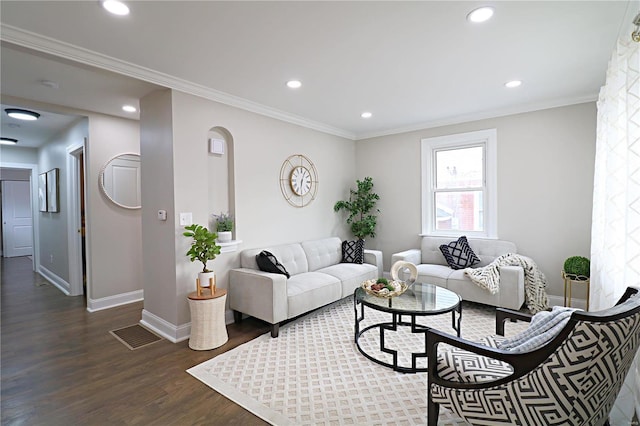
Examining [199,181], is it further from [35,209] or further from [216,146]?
[35,209]

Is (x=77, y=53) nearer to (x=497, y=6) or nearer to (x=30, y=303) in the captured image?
(x=497, y=6)

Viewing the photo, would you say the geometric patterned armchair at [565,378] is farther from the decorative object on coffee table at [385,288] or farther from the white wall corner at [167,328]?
the white wall corner at [167,328]

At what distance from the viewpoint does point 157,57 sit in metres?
2.56

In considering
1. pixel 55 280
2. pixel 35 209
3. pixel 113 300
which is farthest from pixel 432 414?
pixel 35 209

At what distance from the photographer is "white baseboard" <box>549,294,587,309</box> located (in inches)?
145

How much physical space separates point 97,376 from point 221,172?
223cm

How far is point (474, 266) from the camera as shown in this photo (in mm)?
4090

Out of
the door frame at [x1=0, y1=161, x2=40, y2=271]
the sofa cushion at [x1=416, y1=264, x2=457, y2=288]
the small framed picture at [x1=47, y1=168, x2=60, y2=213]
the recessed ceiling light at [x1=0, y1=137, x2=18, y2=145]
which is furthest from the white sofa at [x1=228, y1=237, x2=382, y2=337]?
the door frame at [x1=0, y1=161, x2=40, y2=271]

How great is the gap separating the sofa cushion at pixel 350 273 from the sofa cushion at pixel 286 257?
0.30m

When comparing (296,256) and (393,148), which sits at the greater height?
(393,148)

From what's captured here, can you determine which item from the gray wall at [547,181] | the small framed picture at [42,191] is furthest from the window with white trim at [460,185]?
the small framed picture at [42,191]

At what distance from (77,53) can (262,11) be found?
159 centimetres

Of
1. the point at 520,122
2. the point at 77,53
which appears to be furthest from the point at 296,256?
the point at 520,122

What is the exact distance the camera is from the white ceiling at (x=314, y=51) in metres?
1.98
